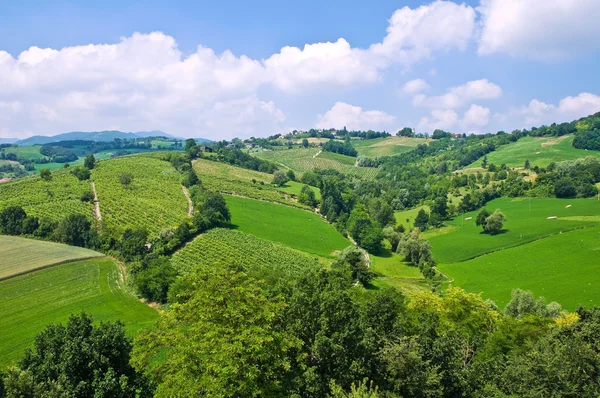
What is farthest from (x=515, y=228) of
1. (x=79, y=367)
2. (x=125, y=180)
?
(x=125, y=180)

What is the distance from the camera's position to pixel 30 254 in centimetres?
6131

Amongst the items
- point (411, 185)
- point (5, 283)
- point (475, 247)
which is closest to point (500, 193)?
point (411, 185)

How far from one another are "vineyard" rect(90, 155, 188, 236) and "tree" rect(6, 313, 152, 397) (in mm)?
50549

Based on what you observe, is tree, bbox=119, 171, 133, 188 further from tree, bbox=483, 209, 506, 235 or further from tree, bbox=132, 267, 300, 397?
tree, bbox=483, 209, 506, 235

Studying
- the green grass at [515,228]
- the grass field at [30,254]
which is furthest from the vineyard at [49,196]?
the green grass at [515,228]

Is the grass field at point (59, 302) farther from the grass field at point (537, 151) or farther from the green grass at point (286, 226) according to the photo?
the grass field at point (537, 151)

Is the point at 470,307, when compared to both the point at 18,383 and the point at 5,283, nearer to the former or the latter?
the point at 18,383

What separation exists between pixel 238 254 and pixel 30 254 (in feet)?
113

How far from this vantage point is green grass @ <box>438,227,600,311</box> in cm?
5382

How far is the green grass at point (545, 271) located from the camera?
53.8 metres

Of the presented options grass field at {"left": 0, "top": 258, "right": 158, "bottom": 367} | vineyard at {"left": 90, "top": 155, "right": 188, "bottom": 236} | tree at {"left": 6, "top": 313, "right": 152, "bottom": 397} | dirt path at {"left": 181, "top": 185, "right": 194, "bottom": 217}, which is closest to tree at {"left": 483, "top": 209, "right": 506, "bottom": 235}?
dirt path at {"left": 181, "top": 185, "right": 194, "bottom": 217}

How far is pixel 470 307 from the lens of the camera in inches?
1543

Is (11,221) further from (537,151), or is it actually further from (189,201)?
(537,151)

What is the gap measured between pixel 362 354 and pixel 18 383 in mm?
19437
